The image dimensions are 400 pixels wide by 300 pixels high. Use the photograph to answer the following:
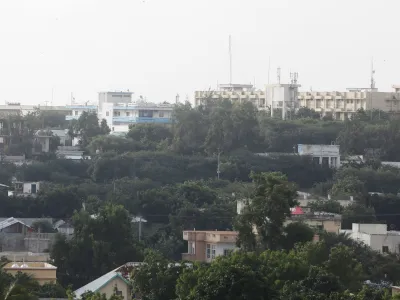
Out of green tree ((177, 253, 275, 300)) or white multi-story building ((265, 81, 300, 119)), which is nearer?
green tree ((177, 253, 275, 300))

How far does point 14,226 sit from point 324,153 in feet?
86.1

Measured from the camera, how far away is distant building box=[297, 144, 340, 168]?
8019cm

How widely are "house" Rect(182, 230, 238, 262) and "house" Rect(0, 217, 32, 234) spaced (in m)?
7.19

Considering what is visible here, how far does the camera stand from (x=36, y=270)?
4072cm

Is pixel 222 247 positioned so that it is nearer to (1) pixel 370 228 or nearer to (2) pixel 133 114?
(1) pixel 370 228

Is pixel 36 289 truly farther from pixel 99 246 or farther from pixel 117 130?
pixel 117 130

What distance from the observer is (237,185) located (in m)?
71.6

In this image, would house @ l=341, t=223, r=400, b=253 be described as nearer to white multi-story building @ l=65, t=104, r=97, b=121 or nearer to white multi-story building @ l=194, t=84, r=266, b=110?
white multi-story building @ l=194, t=84, r=266, b=110

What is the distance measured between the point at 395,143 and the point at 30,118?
729 inches

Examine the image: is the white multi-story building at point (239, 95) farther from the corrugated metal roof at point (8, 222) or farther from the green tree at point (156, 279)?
the green tree at point (156, 279)

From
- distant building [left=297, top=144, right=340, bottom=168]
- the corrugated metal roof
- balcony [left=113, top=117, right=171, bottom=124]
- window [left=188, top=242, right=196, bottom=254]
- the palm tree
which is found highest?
balcony [left=113, top=117, right=171, bottom=124]

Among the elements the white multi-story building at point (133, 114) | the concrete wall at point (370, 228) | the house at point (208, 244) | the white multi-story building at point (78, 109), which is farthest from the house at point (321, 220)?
the white multi-story building at point (78, 109)

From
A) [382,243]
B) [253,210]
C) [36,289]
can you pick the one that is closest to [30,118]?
[382,243]

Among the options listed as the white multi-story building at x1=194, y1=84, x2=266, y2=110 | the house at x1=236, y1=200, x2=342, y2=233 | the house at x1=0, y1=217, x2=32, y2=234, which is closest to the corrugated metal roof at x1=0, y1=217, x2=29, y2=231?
the house at x1=0, y1=217, x2=32, y2=234
